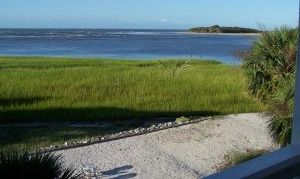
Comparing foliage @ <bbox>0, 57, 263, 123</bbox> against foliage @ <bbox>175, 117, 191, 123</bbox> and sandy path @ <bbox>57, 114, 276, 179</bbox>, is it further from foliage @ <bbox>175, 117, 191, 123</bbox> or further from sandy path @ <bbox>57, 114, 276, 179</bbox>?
foliage @ <bbox>175, 117, 191, 123</bbox>

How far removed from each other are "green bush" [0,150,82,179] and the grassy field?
6.69m

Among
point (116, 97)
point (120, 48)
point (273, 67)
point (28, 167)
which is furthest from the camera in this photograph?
point (120, 48)

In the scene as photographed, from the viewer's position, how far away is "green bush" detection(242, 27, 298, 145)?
944 cm

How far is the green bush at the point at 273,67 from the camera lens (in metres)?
9.44

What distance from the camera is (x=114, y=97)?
16906 mm

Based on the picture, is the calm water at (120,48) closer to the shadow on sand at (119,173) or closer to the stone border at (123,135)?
the stone border at (123,135)

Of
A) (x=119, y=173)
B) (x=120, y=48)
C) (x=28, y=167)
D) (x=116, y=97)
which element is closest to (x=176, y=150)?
(x=119, y=173)

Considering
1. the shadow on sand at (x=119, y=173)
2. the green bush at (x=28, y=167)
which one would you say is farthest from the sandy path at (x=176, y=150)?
the green bush at (x=28, y=167)

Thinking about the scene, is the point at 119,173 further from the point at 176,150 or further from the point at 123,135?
the point at 123,135

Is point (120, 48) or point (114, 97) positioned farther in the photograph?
point (120, 48)

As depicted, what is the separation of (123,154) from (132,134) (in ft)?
5.23

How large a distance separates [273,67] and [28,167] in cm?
690

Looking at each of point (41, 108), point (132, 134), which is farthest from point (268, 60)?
point (41, 108)

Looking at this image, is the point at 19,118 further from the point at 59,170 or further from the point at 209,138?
the point at 59,170
